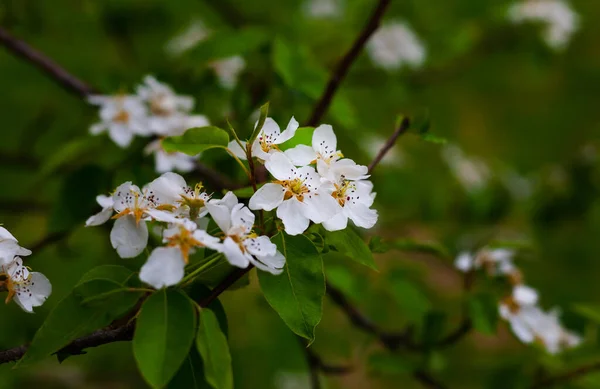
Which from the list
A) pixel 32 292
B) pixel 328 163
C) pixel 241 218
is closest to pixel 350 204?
pixel 328 163

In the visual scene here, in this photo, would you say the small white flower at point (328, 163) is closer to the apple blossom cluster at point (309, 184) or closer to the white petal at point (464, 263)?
the apple blossom cluster at point (309, 184)

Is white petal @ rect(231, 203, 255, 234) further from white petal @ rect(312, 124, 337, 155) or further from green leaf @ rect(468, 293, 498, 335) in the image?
green leaf @ rect(468, 293, 498, 335)

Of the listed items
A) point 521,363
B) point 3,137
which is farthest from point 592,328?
point 3,137

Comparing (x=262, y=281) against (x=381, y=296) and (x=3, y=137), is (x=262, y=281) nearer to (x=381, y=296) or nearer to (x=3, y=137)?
(x=381, y=296)

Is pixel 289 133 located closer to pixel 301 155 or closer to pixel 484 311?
pixel 301 155

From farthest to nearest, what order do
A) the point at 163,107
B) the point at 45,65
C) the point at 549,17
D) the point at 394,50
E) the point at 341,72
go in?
the point at 549,17 → the point at 394,50 → the point at 45,65 → the point at 163,107 → the point at 341,72

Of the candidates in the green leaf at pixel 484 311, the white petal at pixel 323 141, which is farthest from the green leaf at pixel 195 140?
the green leaf at pixel 484 311
